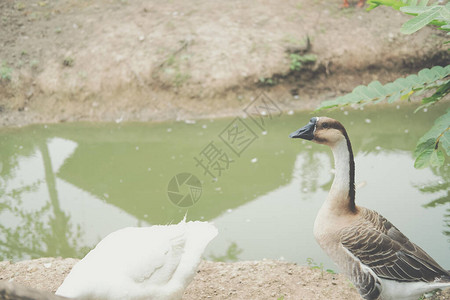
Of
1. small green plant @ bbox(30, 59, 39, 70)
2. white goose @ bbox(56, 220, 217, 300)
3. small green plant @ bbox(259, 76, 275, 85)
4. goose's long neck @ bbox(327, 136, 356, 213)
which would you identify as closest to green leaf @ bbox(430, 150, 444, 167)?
goose's long neck @ bbox(327, 136, 356, 213)

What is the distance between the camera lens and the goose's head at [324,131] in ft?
10.1

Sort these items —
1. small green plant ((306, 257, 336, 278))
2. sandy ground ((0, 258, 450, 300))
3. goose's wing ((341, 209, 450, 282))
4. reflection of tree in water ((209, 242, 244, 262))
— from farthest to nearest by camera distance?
reflection of tree in water ((209, 242, 244, 262)) → small green plant ((306, 257, 336, 278)) → sandy ground ((0, 258, 450, 300)) → goose's wing ((341, 209, 450, 282))

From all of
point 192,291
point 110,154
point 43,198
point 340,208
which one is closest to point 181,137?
point 110,154

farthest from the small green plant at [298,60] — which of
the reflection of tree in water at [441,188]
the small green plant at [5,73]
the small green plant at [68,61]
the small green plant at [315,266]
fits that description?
the small green plant at [5,73]

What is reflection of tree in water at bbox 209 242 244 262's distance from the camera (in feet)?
14.0

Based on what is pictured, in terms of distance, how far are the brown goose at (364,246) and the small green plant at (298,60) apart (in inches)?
224

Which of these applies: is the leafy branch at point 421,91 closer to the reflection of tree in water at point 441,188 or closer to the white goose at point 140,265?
the white goose at point 140,265

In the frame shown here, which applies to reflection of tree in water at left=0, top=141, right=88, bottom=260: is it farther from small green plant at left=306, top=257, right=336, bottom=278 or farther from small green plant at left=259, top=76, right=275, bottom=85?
small green plant at left=259, top=76, right=275, bottom=85

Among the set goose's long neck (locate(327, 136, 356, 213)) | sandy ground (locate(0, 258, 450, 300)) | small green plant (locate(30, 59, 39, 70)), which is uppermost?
small green plant (locate(30, 59, 39, 70))

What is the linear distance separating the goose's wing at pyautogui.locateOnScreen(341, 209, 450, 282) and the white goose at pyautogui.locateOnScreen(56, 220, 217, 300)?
1038 millimetres

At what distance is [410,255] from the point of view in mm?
2916

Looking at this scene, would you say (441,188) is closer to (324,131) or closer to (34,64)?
(324,131)

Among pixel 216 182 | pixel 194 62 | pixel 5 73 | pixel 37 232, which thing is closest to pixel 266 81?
pixel 194 62

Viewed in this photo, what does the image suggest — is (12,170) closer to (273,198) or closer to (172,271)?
(273,198)
